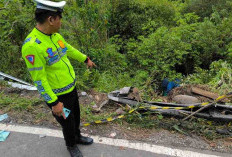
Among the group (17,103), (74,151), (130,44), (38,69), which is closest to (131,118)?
(74,151)

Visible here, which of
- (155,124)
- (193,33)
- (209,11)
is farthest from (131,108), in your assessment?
(209,11)

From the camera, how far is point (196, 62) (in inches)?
271

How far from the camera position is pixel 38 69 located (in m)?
1.87

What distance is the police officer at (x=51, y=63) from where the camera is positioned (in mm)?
1847

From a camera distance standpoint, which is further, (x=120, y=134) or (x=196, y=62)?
(x=196, y=62)

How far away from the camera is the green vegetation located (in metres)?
4.89

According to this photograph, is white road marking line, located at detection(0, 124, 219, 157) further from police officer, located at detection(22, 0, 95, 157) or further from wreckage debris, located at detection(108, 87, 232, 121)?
wreckage debris, located at detection(108, 87, 232, 121)

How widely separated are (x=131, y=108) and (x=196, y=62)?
4.69 meters

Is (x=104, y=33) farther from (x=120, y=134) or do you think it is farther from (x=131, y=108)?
(x=120, y=134)

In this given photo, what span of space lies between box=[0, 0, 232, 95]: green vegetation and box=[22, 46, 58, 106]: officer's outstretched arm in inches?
82.2

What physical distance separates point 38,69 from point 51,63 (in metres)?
0.19

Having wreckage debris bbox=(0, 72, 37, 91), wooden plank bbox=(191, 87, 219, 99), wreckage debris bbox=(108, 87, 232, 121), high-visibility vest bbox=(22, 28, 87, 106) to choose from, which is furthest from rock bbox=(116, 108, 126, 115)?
wreckage debris bbox=(0, 72, 37, 91)

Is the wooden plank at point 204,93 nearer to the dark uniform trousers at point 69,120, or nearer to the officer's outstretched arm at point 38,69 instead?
the dark uniform trousers at point 69,120

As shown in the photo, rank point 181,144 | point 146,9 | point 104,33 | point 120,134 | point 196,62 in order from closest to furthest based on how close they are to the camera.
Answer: point 181,144
point 120,134
point 104,33
point 196,62
point 146,9
